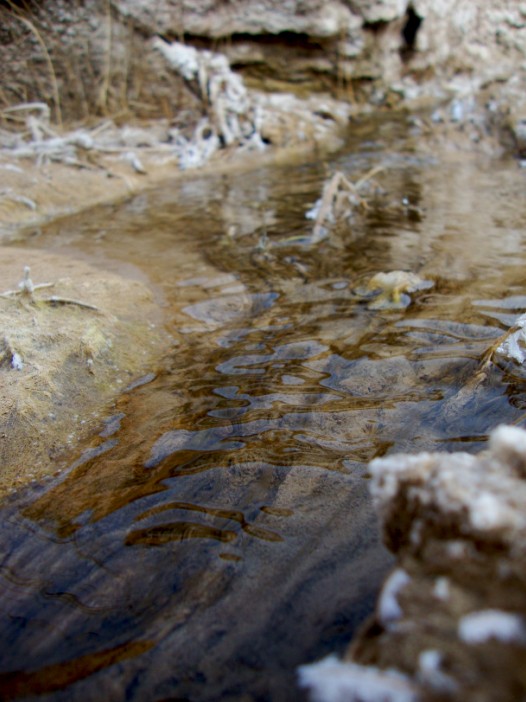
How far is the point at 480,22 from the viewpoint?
12.3 m

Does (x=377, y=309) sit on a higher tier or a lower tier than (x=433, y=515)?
lower

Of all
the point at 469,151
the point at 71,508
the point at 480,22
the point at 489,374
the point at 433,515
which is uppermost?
the point at 480,22

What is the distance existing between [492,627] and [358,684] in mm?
237

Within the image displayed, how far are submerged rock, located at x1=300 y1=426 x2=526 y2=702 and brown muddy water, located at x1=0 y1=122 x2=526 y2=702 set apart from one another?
1.06ft

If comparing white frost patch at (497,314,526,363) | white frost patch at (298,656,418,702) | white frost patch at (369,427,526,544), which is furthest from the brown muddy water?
white frost patch at (369,427,526,544)

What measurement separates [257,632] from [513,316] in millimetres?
2196

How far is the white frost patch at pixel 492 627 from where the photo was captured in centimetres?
86

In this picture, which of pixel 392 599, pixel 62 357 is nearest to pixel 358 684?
pixel 392 599

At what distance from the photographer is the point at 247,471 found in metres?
1.92

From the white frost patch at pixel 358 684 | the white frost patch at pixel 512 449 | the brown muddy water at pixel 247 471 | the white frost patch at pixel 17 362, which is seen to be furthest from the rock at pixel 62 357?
the white frost patch at pixel 512 449

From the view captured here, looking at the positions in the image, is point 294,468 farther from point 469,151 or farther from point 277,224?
point 469,151

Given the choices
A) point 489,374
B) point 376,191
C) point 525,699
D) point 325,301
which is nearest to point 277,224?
point 376,191

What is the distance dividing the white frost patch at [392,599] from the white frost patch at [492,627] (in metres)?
0.12

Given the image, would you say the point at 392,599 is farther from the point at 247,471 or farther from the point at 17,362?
the point at 17,362
